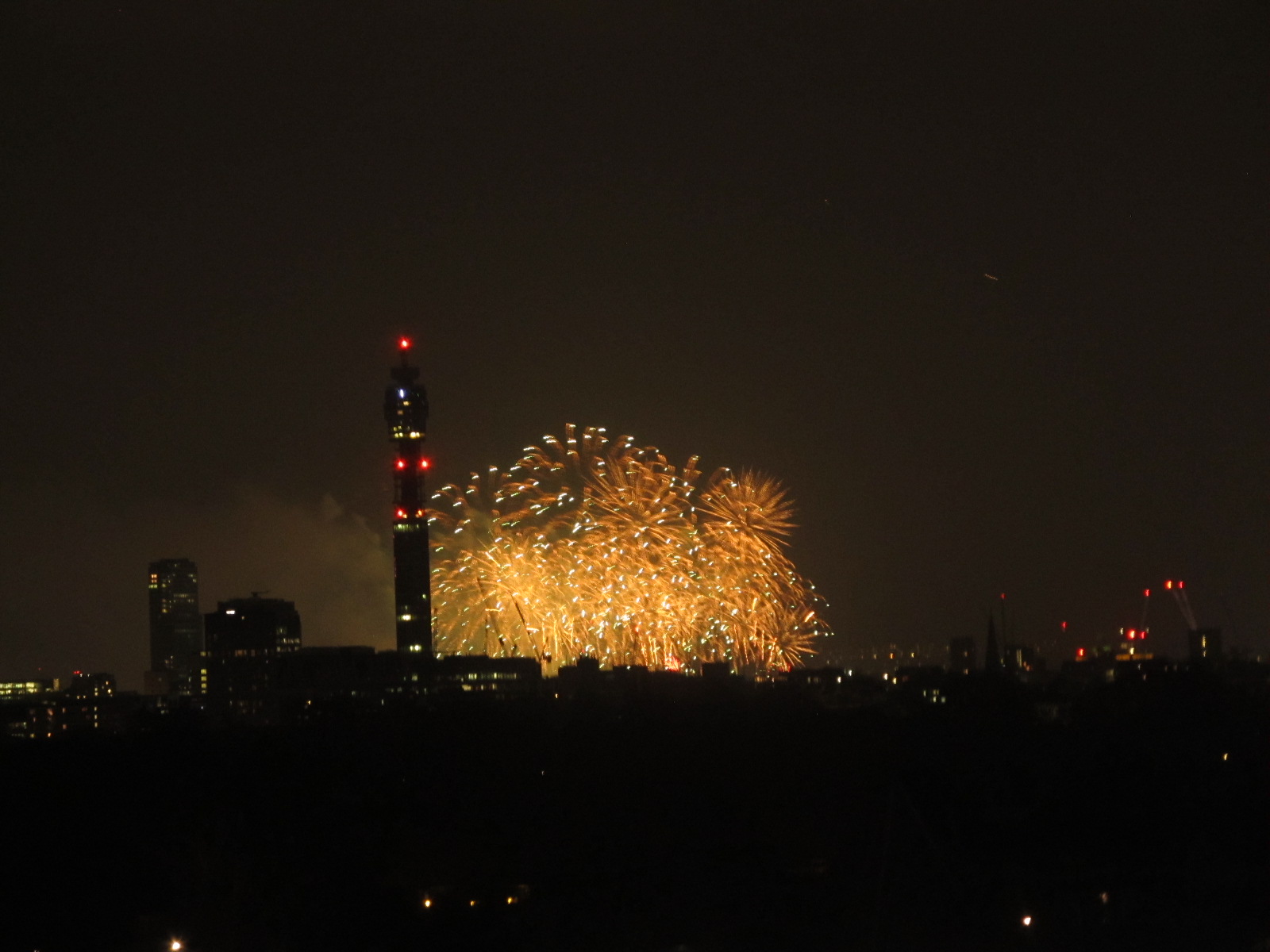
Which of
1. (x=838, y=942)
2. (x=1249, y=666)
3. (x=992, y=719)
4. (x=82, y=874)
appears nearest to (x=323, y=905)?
(x=82, y=874)

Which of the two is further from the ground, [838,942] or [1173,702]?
[1173,702]

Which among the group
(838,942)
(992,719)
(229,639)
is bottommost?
(838,942)

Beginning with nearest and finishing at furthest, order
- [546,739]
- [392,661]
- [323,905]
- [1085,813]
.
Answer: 1. [323,905]
2. [1085,813]
3. [546,739]
4. [392,661]

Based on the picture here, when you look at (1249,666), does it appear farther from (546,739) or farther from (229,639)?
(229,639)
